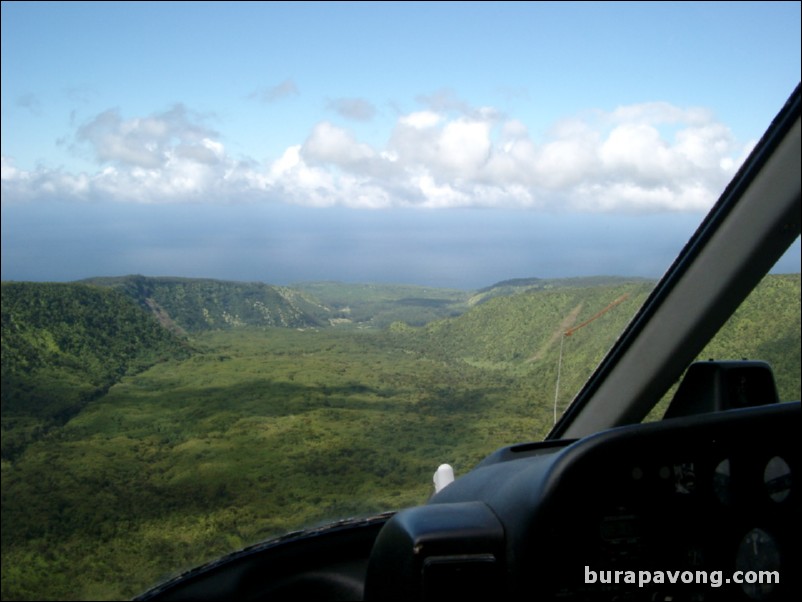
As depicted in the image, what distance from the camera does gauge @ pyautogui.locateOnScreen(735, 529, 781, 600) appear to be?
2004mm

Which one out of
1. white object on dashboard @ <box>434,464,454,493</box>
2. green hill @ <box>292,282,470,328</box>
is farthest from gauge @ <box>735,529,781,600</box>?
green hill @ <box>292,282,470,328</box>

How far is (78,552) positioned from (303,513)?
1.21 meters

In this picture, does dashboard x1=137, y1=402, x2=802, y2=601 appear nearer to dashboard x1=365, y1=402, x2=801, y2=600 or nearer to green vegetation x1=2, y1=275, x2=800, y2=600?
dashboard x1=365, y1=402, x2=801, y2=600

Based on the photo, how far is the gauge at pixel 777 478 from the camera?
2047 mm

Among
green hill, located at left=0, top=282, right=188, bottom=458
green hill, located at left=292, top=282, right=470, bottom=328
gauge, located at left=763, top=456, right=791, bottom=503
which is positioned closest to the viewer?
gauge, located at left=763, top=456, right=791, bottom=503

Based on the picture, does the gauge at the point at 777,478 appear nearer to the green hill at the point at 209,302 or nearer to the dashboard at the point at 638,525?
the dashboard at the point at 638,525

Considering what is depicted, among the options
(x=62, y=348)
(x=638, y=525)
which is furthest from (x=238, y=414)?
(x=638, y=525)

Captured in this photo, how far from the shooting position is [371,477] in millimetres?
4781

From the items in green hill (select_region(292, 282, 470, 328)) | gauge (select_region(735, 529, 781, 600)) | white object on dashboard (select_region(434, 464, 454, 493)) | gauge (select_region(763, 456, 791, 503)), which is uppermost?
green hill (select_region(292, 282, 470, 328))

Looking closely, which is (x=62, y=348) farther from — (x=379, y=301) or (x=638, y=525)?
(x=638, y=525)

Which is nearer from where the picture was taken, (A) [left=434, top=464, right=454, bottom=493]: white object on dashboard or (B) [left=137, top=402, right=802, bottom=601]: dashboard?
(B) [left=137, top=402, right=802, bottom=601]: dashboard

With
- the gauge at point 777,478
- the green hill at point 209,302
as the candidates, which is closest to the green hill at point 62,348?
the green hill at point 209,302

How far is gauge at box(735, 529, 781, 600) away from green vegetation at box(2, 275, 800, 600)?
1.30 metres

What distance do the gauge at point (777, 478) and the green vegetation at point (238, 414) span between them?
1.21 meters
